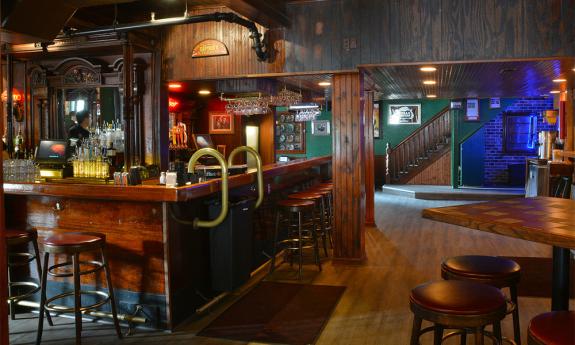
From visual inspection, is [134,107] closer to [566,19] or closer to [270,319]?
[270,319]

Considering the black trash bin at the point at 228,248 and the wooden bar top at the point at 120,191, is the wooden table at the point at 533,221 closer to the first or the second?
the wooden bar top at the point at 120,191

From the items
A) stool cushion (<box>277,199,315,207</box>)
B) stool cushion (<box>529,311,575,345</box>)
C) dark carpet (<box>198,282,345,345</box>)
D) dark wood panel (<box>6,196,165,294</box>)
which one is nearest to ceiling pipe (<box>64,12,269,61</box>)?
stool cushion (<box>277,199,315,207</box>)

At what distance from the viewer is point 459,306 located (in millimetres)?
2207

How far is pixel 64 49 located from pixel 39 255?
3.18 metres

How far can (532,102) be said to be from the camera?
13.8 meters

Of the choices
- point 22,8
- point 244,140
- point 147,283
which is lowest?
point 147,283

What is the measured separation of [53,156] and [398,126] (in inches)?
434

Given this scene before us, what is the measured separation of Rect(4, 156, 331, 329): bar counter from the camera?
403cm

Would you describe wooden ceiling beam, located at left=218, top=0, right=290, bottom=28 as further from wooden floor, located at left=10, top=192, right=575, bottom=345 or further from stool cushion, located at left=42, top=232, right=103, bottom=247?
wooden floor, located at left=10, top=192, right=575, bottom=345

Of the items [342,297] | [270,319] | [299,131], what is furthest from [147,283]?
[299,131]

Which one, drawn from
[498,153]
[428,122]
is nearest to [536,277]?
[498,153]

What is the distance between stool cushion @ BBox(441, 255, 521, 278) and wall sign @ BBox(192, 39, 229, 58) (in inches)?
167

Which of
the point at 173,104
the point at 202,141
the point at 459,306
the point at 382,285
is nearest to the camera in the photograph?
the point at 459,306

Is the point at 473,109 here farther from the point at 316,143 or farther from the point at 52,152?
the point at 52,152
